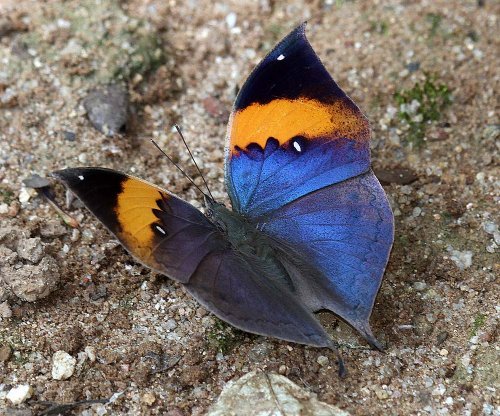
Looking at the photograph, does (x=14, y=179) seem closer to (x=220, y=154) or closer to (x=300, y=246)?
(x=220, y=154)

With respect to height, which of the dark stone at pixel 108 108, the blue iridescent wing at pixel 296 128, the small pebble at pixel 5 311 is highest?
the blue iridescent wing at pixel 296 128

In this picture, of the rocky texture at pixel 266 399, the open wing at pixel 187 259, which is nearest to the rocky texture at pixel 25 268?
the open wing at pixel 187 259

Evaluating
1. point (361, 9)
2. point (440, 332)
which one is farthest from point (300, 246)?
point (361, 9)

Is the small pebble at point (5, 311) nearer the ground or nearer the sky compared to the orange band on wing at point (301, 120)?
nearer the ground

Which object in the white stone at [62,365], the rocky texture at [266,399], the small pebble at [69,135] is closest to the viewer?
the rocky texture at [266,399]

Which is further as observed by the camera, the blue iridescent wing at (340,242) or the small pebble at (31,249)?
the small pebble at (31,249)

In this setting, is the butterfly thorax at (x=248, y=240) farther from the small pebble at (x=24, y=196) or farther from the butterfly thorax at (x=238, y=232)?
the small pebble at (x=24, y=196)

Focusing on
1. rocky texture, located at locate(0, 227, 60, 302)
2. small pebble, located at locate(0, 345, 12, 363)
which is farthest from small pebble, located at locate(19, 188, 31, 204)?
small pebble, located at locate(0, 345, 12, 363)

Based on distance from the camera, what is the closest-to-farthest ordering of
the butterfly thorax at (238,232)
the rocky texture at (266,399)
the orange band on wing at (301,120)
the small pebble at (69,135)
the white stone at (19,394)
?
the rocky texture at (266,399) < the white stone at (19,394) < the butterfly thorax at (238,232) < the orange band on wing at (301,120) < the small pebble at (69,135)

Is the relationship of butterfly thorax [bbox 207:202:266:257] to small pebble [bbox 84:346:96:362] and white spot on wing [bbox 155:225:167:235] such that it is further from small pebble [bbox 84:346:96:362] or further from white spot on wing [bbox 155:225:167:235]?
small pebble [bbox 84:346:96:362]
